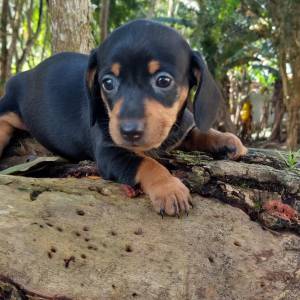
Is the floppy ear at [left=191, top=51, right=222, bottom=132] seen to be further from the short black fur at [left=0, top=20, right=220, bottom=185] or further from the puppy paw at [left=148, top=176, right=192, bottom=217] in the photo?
the puppy paw at [left=148, top=176, right=192, bottom=217]

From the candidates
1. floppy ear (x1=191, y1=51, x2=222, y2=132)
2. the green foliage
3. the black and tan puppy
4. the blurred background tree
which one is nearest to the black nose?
the black and tan puppy

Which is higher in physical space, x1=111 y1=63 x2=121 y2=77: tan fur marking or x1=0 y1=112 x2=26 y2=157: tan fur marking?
x1=111 y1=63 x2=121 y2=77: tan fur marking

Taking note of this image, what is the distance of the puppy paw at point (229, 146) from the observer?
351 cm

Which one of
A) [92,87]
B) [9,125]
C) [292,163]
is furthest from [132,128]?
[9,125]

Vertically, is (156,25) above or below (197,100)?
above

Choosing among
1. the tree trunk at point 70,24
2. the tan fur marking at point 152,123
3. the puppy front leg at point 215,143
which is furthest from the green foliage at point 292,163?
the tree trunk at point 70,24

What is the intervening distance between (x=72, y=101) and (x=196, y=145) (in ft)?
3.39

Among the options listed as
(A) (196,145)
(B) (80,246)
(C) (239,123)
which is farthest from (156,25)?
(C) (239,123)

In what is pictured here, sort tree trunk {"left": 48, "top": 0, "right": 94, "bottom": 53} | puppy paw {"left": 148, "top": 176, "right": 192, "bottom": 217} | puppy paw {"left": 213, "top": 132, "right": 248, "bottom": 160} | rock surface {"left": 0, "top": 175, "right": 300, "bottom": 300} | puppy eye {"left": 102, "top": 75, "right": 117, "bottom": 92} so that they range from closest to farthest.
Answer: rock surface {"left": 0, "top": 175, "right": 300, "bottom": 300} < puppy paw {"left": 148, "top": 176, "right": 192, "bottom": 217} < puppy eye {"left": 102, "top": 75, "right": 117, "bottom": 92} < puppy paw {"left": 213, "top": 132, "right": 248, "bottom": 160} < tree trunk {"left": 48, "top": 0, "right": 94, "bottom": 53}

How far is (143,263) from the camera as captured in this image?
2.43 m

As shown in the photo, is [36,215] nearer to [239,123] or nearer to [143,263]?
[143,263]

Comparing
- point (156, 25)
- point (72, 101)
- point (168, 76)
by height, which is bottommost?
point (72, 101)

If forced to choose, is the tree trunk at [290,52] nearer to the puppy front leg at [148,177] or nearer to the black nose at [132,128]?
the puppy front leg at [148,177]

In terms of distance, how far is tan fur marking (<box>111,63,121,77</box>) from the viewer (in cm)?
305
